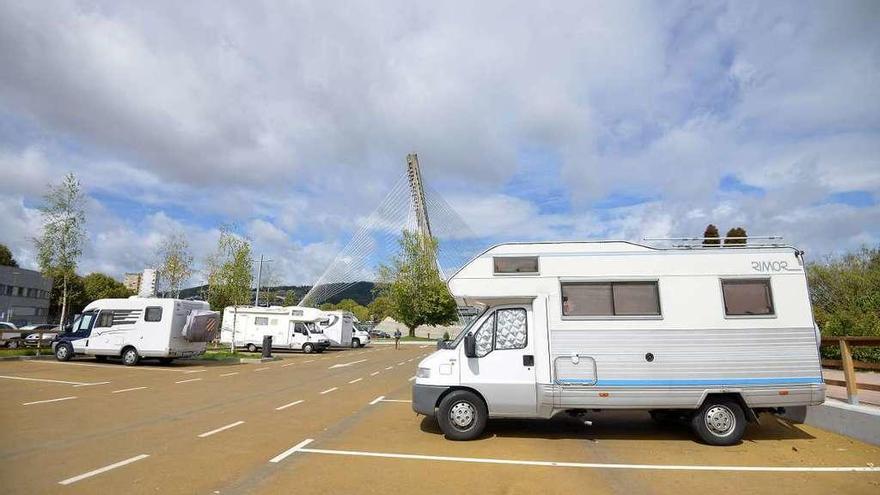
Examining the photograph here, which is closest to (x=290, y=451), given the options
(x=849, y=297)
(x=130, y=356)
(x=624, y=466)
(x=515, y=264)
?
(x=515, y=264)

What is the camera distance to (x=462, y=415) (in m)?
7.86

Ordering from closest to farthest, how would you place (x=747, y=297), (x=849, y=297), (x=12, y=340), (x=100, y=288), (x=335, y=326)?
(x=747, y=297) → (x=849, y=297) → (x=12, y=340) → (x=335, y=326) → (x=100, y=288)

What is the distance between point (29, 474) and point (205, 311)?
17.2m

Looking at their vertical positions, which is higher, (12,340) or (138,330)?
(138,330)

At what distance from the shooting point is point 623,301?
311 inches

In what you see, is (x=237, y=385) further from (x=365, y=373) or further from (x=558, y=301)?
(x=558, y=301)

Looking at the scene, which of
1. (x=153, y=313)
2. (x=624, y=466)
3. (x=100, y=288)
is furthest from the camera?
(x=100, y=288)

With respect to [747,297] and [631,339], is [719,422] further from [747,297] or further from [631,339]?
[747,297]

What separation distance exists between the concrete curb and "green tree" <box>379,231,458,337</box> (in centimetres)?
5278

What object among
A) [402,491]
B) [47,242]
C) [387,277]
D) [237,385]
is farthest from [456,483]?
[387,277]

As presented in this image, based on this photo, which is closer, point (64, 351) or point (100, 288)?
point (64, 351)

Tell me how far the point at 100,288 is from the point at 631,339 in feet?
286

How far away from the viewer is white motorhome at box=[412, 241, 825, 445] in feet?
25.0

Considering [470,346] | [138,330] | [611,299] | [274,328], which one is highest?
[274,328]
